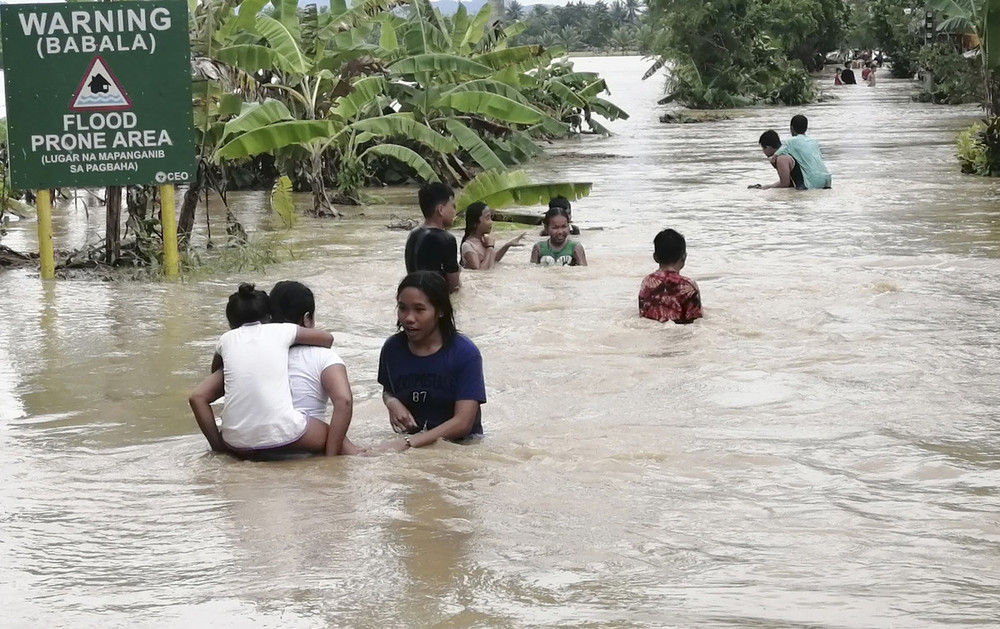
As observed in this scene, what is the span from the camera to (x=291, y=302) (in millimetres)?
7094

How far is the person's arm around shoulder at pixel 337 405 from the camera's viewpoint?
6816 mm

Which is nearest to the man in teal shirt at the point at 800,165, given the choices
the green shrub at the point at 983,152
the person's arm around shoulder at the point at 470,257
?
the green shrub at the point at 983,152

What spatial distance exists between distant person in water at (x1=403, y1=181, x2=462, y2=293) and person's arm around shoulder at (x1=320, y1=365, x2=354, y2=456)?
12.7ft

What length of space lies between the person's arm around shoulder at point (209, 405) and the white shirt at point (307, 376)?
13.0 inches

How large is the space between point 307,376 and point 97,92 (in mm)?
6824

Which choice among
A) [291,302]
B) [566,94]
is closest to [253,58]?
[291,302]

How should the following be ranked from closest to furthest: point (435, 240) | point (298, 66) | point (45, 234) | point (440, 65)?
point (435, 240) → point (45, 234) → point (298, 66) → point (440, 65)

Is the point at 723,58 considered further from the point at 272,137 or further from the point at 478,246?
the point at 478,246

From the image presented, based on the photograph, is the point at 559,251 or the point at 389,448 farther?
the point at 559,251

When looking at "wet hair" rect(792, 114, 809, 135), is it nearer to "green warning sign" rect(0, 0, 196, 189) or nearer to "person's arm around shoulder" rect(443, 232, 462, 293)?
"green warning sign" rect(0, 0, 196, 189)

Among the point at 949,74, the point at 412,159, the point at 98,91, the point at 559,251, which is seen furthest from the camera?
the point at 949,74

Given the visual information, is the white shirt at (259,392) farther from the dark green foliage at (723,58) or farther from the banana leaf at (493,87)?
the dark green foliage at (723,58)

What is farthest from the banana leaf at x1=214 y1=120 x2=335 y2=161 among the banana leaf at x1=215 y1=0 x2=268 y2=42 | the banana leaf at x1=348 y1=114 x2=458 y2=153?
the banana leaf at x1=348 y1=114 x2=458 y2=153

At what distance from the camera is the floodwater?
498cm
